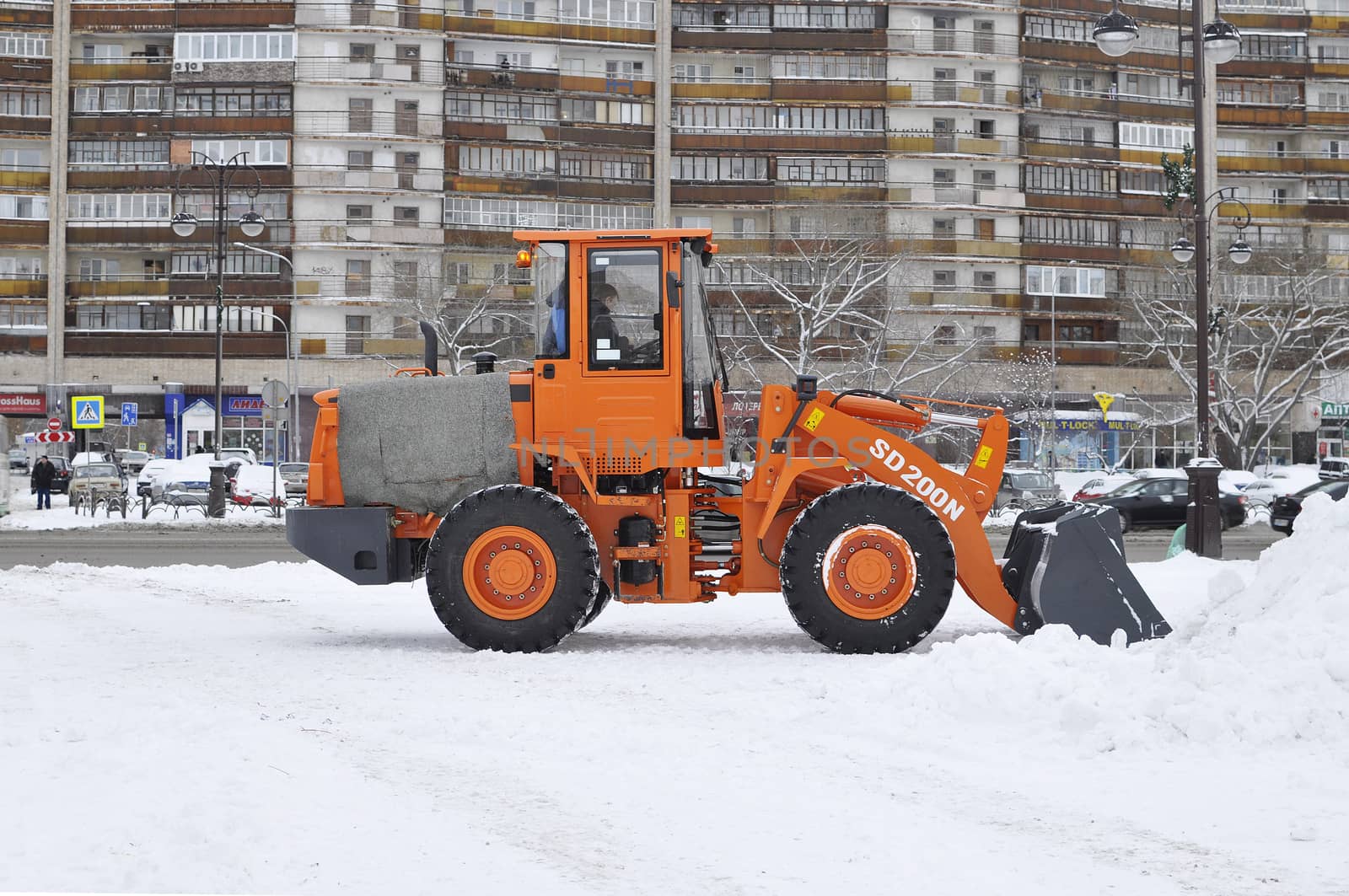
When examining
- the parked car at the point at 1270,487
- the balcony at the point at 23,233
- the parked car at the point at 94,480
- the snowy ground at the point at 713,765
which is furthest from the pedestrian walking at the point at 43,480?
the parked car at the point at 1270,487

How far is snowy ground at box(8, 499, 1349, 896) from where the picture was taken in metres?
5.46

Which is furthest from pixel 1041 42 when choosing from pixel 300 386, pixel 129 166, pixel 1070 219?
pixel 129 166

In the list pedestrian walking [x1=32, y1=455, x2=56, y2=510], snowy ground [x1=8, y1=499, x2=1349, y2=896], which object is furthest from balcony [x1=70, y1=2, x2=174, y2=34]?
snowy ground [x1=8, y1=499, x2=1349, y2=896]

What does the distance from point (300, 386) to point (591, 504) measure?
2303 inches

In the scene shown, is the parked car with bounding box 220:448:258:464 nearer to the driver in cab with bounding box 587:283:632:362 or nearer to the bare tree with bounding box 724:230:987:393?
the bare tree with bounding box 724:230:987:393

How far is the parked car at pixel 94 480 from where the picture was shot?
128 ft

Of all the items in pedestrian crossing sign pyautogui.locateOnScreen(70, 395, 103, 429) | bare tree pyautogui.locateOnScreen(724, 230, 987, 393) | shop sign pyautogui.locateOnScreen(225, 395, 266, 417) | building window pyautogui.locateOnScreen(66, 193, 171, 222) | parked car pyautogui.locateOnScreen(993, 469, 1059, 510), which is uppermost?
building window pyautogui.locateOnScreen(66, 193, 171, 222)

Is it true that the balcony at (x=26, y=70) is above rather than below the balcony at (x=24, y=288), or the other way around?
above

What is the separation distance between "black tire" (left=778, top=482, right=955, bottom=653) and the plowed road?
5.36 m

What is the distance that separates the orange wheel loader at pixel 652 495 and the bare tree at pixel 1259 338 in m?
38.9

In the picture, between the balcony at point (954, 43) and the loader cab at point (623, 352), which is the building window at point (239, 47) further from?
the loader cab at point (623, 352)

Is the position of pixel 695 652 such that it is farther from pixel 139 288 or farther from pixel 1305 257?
pixel 139 288

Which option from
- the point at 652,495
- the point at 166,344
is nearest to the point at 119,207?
the point at 166,344

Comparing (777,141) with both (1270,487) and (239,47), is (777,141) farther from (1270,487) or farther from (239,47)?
(1270,487)
